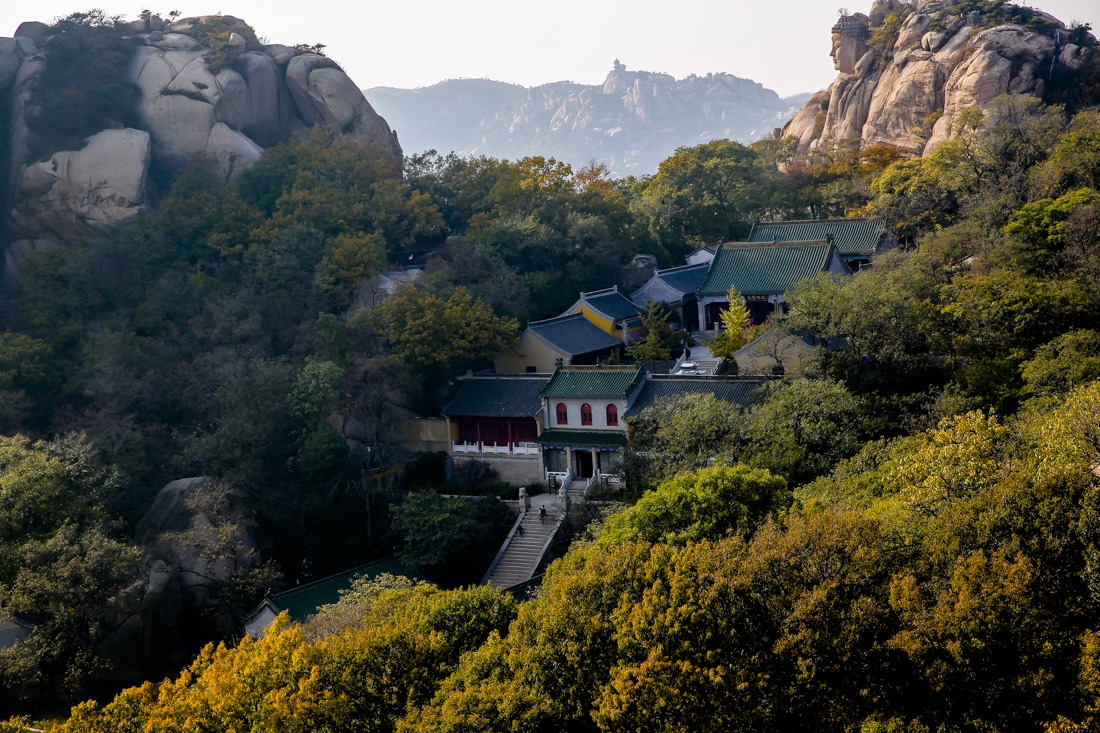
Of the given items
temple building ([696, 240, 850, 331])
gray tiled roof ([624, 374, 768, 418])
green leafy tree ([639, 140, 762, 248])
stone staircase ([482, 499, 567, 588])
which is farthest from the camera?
green leafy tree ([639, 140, 762, 248])

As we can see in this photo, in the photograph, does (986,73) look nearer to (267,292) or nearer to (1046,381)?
(1046,381)

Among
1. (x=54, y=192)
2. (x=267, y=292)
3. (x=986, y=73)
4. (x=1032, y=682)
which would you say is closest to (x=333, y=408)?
(x=267, y=292)

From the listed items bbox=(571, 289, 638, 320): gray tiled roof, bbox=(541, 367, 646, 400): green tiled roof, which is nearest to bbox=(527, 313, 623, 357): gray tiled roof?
bbox=(571, 289, 638, 320): gray tiled roof

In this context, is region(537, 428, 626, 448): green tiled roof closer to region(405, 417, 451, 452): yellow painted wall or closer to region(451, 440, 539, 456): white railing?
region(451, 440, 539, 456): white railing

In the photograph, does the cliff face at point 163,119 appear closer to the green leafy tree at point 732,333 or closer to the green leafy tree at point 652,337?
the green leafy tree at point 652,337

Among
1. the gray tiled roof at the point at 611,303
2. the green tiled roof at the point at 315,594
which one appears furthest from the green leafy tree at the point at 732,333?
the green tiled roof at the point at 315,594

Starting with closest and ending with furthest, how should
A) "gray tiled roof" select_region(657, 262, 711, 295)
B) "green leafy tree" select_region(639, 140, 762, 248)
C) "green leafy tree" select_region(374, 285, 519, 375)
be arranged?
"green leafy tree" select_region(374, 285, 519, 375) < "gray tiled roof" select_region(657, 262, 711, 295) < "green leafy tree" select_region(639, 140, 762, 248)
